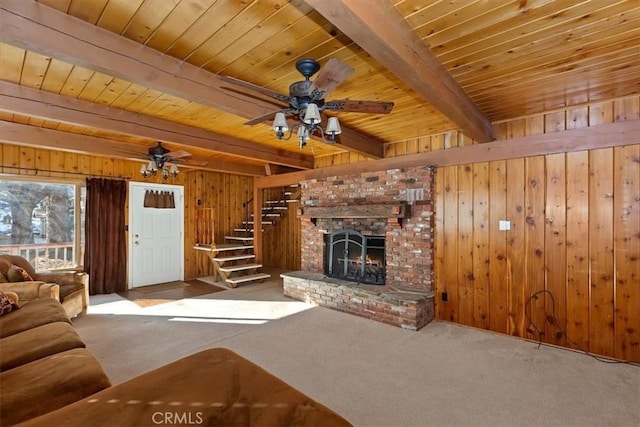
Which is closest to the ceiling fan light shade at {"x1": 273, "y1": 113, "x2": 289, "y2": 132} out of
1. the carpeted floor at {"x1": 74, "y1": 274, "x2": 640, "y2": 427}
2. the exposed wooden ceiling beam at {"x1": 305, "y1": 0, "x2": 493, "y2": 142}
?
the exposed wooden ceiling beam at {"x1": 305, "y1": 0, "x2": 493, "y2": 142}

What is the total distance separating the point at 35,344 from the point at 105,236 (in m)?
4.07

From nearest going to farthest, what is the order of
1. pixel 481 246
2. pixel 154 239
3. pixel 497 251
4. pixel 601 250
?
pixel 601 250 → pixel 497 251 → pixel 481 246 → pixel 154 239

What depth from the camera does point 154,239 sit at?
6.39 meters

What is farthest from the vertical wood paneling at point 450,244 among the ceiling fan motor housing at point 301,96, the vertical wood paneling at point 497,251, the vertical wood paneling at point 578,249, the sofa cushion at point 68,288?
the sofa cushion at point 68,288

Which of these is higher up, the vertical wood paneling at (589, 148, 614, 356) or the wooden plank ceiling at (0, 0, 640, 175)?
the wooden plank ceiling at (0, 0, 640, 175)

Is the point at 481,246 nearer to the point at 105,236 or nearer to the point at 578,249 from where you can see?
the point at 578,249

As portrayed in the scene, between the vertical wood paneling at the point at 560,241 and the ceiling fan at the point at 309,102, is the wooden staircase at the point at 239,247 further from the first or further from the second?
the ceiling fan at the point at 309,102

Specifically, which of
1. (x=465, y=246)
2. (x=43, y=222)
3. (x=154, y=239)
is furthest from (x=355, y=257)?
(x=43, y=222)

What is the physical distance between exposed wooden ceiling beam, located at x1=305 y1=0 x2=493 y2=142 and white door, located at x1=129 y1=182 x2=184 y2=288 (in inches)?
229

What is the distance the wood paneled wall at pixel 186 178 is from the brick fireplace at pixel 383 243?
9.49 feet

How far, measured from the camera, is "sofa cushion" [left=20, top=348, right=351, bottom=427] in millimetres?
1168

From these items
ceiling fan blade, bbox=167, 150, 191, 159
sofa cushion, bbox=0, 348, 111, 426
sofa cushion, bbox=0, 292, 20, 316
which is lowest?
sofa cushion, bbox=0, 348, 111, 426

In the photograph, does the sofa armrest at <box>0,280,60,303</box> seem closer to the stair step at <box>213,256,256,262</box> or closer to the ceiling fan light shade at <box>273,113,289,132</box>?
the stair step at <box>213,256,256,262</box>

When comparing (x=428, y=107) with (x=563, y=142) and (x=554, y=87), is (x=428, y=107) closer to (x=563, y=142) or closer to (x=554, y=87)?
(x=554, y=87)
